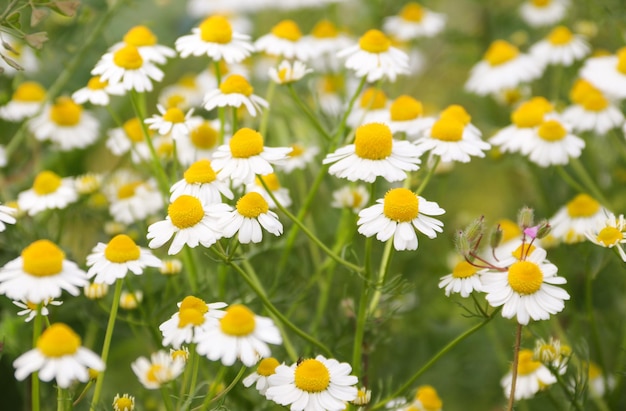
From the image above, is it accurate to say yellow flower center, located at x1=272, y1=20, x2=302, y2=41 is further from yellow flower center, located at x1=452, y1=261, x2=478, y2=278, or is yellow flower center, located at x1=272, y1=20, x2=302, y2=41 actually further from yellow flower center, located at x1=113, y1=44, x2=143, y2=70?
yellow flower center, located at x1=452, y1=261, x2=478, y2=278

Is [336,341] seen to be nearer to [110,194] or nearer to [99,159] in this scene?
[110,194]

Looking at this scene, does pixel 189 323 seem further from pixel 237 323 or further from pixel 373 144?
pixel 373 144

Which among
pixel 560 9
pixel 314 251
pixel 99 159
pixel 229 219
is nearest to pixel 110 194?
pixel 314 251

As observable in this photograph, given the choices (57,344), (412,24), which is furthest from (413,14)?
(57,344)

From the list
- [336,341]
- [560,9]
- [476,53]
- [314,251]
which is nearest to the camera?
[336,341]

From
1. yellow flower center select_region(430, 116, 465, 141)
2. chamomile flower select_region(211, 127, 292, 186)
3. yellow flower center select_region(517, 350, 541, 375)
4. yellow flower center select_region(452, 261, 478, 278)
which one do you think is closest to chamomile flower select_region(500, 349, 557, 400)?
yellow flower center select_region(517, 350, 541, 375)

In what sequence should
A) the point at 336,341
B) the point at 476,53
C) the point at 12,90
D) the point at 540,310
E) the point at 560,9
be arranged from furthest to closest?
1. the point at 476,53
2. the point at 560,9
3. the point at 12,90
4. the point at 336,341
5. the point at 540,310
